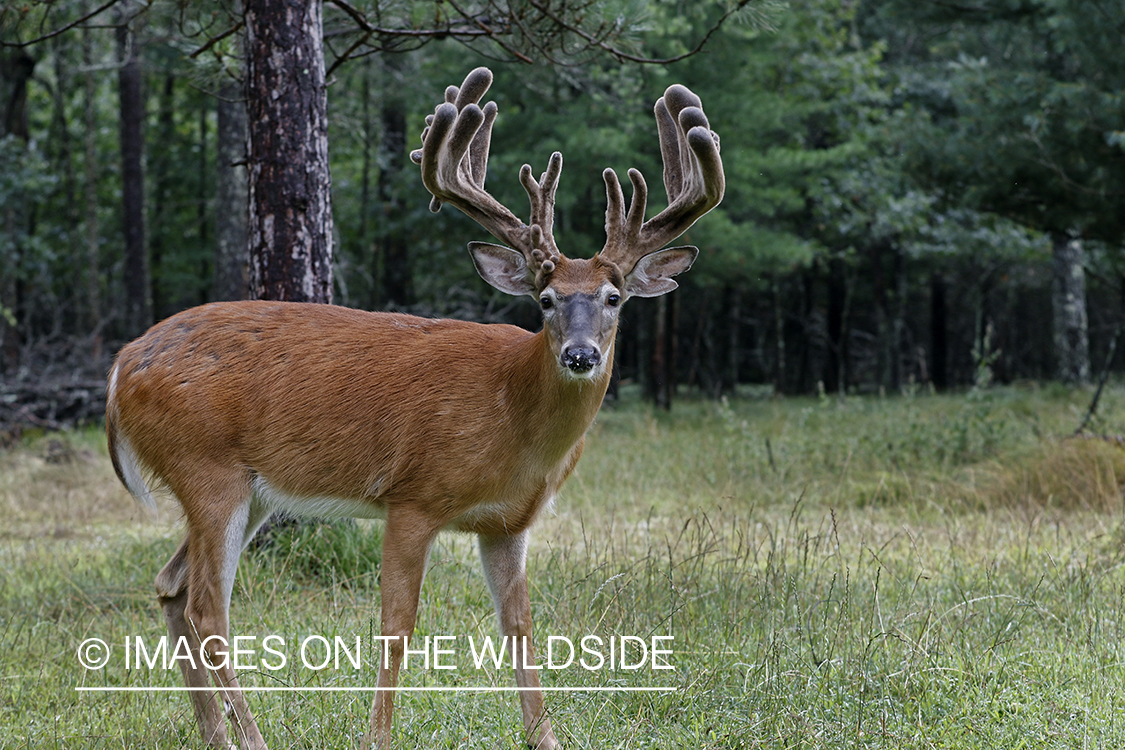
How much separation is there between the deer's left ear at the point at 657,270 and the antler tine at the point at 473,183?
0.29m

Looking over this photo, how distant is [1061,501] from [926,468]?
1.22 metres

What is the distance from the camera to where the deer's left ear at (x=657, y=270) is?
341 cm

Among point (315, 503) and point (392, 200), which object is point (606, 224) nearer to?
point (315, 503)

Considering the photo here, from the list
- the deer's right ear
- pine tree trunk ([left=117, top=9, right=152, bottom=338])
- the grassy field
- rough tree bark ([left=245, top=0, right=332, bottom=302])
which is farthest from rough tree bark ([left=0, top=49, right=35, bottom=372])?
the deer's right ear

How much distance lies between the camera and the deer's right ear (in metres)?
3.40

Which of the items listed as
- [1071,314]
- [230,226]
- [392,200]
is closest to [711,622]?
[230,226]

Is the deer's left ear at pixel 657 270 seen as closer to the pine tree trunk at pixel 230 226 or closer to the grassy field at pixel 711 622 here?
the grassy field at pixel 711 622

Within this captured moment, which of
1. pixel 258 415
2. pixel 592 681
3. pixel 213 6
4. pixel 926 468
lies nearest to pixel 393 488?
pixel 258 415

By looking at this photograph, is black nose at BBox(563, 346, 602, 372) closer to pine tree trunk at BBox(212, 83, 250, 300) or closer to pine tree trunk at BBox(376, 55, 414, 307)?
pine tree trunk at BBox(212, 83, 250, 300)

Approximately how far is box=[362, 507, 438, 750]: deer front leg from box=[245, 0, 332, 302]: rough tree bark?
6.12ft

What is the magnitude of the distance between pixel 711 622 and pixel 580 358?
1547mm

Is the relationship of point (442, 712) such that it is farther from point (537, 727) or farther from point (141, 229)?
point (141, 229)

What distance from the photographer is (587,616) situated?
3.80m

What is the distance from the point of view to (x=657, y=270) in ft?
11.3
